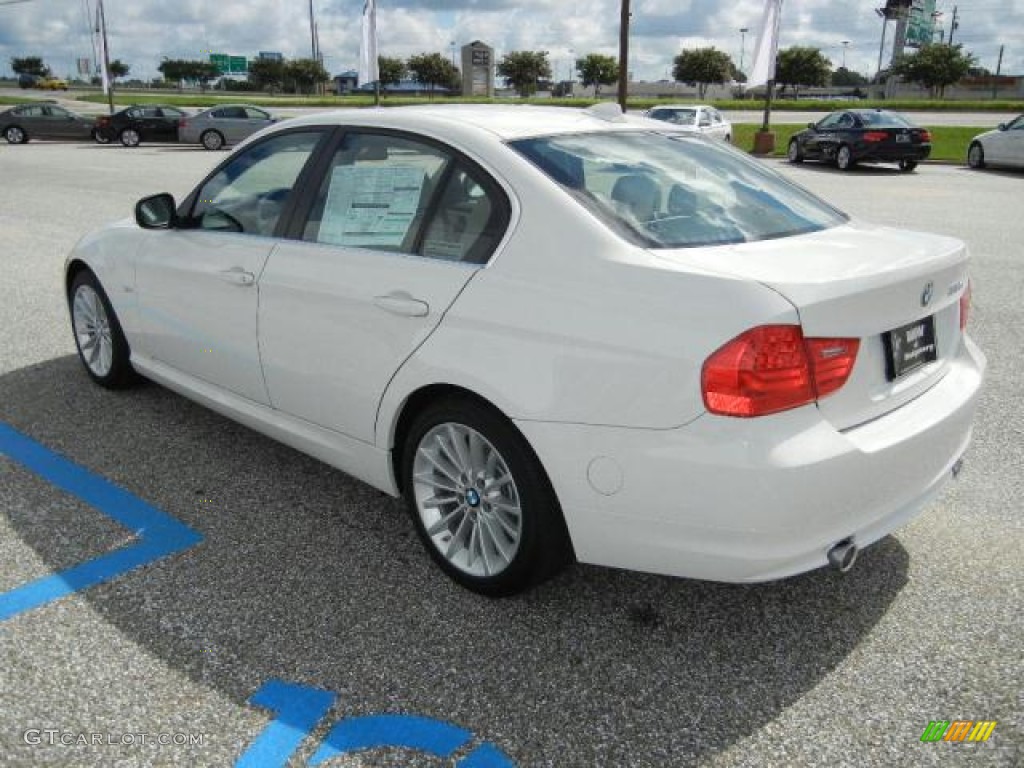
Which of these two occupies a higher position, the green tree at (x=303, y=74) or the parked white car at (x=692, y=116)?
the green tree at (x=303, y=74)

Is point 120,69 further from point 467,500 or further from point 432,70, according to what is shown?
point 467,500

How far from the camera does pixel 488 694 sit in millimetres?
2572

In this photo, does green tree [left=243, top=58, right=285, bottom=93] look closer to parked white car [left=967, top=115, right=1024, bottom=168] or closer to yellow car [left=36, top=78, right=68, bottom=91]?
yellow car [left=36, top=78, right=68, bottom=91]

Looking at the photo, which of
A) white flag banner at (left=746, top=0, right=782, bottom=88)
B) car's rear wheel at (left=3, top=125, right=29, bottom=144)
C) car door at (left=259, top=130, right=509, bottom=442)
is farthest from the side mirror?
car's rear wheel at (left=3, top=125, right=29, bottom=144)

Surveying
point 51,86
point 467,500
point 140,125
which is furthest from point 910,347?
point 51,86

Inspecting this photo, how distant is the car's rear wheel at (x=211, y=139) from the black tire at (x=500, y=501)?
1134 inches

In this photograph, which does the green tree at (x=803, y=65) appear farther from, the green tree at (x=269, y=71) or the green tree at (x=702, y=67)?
the green tree at (x=269, y=71)

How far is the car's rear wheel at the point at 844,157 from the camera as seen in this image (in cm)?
2097

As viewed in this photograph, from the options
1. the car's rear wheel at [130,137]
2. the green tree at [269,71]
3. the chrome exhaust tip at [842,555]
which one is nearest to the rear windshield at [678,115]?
the car's rear wheel at [130,137]

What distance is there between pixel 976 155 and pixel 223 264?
21846 millimetres

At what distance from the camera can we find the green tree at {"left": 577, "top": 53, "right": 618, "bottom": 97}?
107000 mm

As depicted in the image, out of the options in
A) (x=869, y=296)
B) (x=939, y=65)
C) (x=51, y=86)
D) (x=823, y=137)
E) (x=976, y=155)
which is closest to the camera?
(x=869, y=296)

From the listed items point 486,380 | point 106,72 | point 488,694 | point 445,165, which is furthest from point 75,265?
point 106,72

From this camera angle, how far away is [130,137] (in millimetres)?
30875
